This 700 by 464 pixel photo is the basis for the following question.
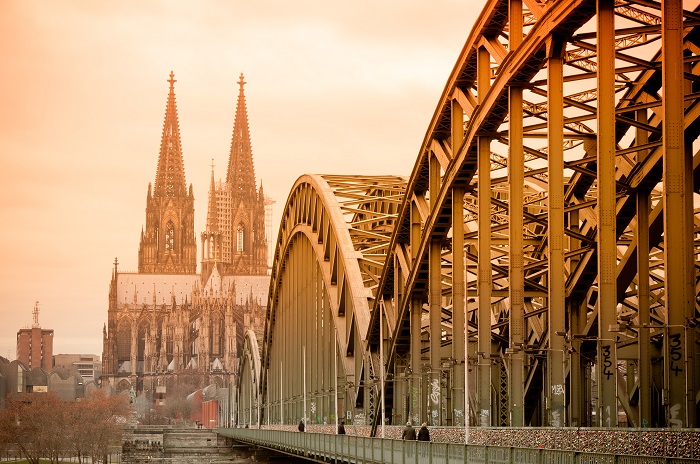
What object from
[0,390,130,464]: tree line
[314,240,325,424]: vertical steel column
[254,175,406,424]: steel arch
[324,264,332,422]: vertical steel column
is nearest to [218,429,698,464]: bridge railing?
[254,175,406,424]: steel arch

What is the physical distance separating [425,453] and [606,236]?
19.9ft

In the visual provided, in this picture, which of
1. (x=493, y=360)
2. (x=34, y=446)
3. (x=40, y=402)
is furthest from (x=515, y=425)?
(x=40, y=402)

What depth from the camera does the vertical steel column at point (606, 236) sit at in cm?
2331

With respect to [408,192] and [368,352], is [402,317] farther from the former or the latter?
[368,352]

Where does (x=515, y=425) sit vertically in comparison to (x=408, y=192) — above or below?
below

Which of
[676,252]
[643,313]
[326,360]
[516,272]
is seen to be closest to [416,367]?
[516,272]

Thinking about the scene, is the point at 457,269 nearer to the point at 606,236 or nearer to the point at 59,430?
the point at 606,236

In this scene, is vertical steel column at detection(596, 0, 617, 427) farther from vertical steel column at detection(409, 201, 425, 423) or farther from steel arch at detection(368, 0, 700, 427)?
vertical steel column at detection(409, 201, 425, 423)

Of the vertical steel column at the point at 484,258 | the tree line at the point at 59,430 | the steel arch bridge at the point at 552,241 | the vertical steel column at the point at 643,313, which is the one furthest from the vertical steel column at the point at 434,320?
the tree line at the point at 59,430

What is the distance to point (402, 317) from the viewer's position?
136ft

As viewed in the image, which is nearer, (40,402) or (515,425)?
(515,425)

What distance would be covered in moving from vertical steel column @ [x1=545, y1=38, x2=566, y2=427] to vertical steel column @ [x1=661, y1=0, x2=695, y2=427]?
4913mm

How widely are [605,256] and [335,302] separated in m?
34.0

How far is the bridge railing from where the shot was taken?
17.3m
